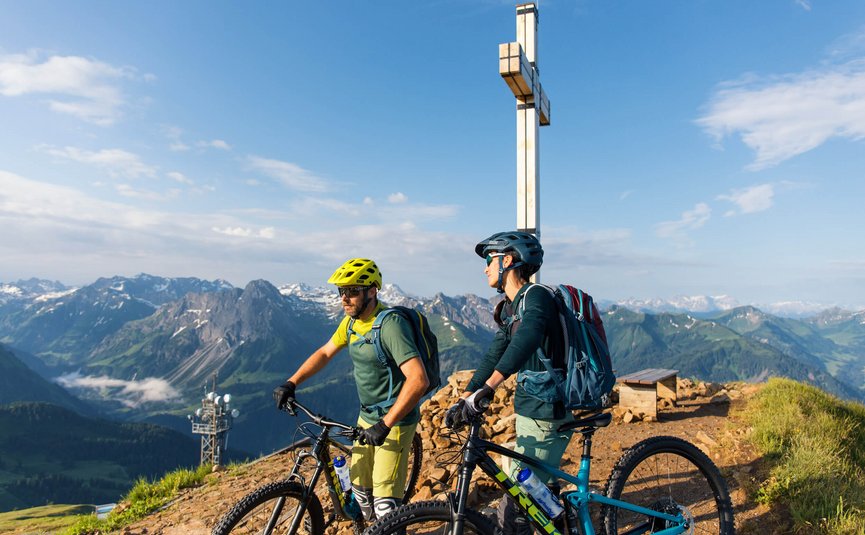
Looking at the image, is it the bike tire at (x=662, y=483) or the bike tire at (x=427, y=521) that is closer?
the bike tire at (x=427, y=521)

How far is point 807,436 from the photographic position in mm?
7180

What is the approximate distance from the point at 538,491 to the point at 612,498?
0.91 m

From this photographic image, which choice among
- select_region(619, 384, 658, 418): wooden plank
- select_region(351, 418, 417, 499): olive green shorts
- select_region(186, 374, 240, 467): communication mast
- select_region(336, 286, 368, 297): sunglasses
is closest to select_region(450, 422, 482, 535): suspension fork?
select_region(351, 418, 417, 499): olive green shorts

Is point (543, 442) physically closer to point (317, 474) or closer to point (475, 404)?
point (475, 404)

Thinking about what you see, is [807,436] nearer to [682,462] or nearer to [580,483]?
[682,462]

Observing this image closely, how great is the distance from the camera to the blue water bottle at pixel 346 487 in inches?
181

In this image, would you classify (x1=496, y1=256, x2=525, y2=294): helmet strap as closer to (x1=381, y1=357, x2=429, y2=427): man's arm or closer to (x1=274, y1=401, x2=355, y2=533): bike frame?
(x1=381, y1=357, x2=429, y2=427): man's arm

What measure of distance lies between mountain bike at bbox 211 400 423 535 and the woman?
1.37m

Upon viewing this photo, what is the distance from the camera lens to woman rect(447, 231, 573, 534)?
11.9 feet

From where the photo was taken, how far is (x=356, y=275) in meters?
4.71

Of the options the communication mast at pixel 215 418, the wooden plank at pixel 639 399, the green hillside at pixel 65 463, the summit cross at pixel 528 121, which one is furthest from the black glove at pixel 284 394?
the green hillside at pixel 65 463

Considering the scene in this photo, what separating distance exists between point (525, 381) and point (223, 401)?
45833 mm

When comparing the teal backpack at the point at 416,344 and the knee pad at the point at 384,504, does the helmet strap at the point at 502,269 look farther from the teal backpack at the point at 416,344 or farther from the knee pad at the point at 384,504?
the knee pad at the point at 384,504

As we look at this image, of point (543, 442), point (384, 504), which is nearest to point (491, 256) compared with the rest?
point (543, 442)
